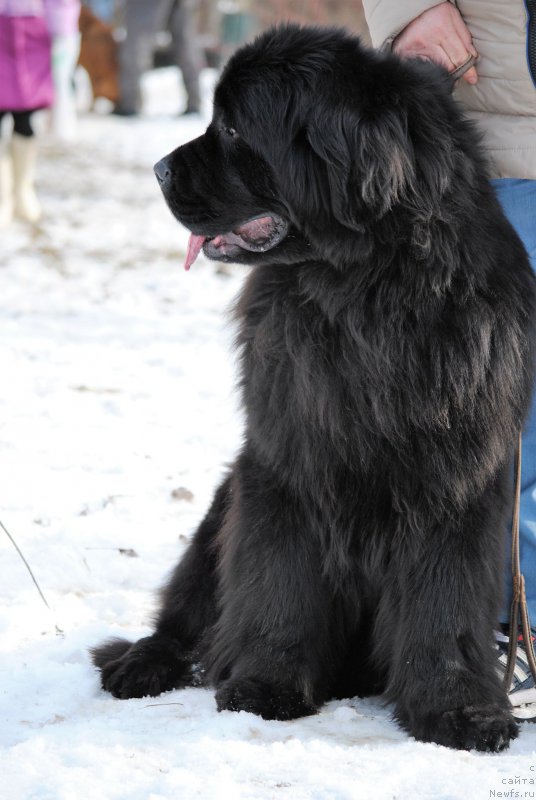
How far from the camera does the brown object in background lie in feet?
46.9

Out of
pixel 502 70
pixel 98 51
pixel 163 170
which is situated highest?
pixel 502 70

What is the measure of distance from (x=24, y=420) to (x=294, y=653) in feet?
7.55

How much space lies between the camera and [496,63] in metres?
2.48

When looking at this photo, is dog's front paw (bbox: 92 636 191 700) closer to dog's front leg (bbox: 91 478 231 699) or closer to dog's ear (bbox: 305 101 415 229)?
dog's front leg (bbox: 91 478 231 699)

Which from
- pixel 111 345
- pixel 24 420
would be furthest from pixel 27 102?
pixel 24 420

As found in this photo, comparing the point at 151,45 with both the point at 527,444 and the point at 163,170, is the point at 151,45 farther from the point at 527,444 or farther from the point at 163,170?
the point at 527,444

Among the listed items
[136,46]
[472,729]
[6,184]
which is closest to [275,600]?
[472,729]

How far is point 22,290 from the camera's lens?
643 cm

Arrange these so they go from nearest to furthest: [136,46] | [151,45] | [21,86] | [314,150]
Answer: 1. [314,150]
2. [21,86]
3. [136,46]
4. [151,45]

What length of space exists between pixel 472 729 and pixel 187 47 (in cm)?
1270

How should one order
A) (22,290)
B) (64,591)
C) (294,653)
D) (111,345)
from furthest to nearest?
(22,290) → (111,345) → (64,591) → (294,653)

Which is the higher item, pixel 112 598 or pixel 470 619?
pixel 470 619

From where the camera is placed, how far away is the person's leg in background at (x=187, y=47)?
44.5 ft

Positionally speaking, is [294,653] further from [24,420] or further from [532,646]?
[24,420]
